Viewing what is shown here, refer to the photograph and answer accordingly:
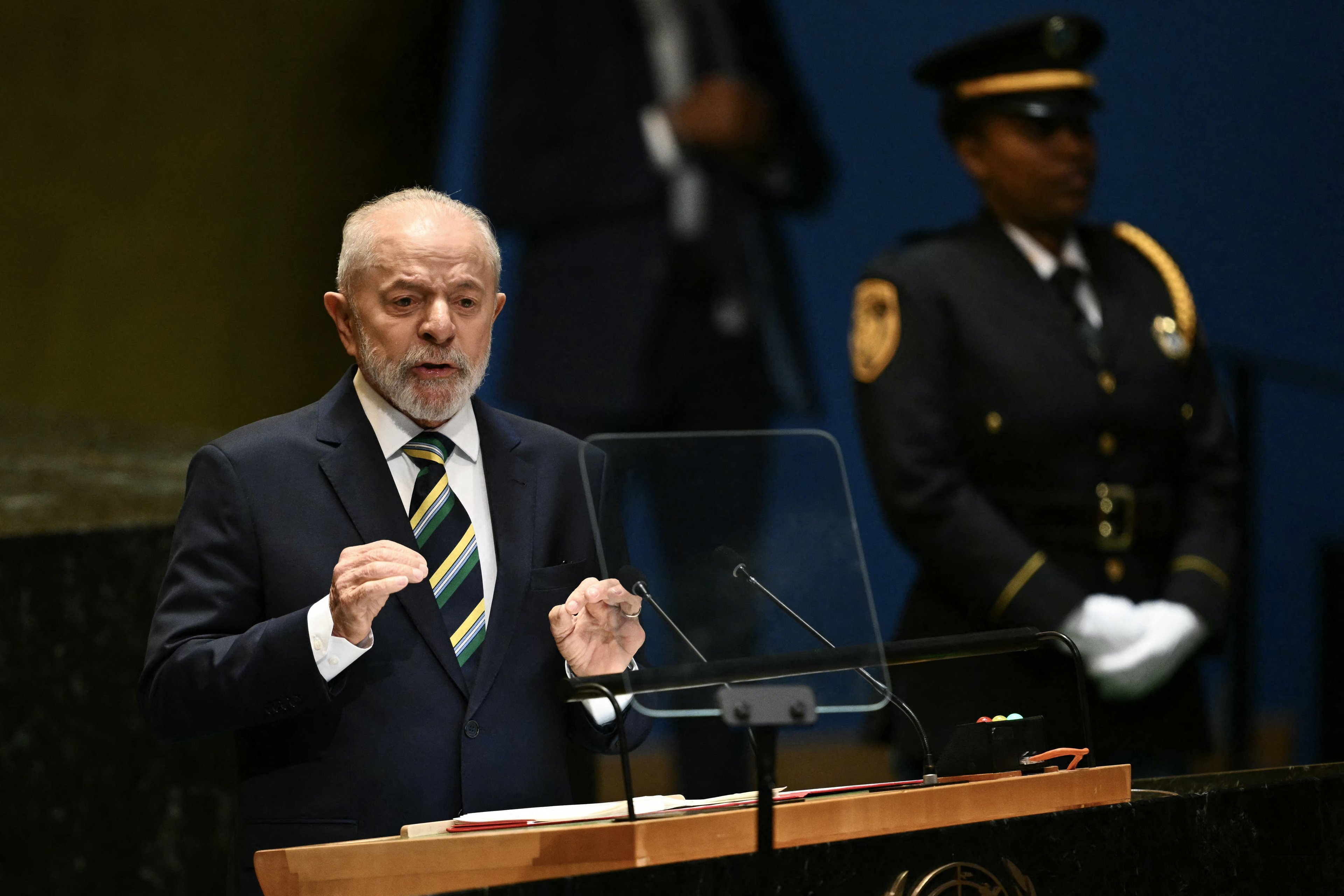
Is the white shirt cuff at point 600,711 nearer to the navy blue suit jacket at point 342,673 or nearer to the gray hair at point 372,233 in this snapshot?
the navy blue suit jacket at point 342,673

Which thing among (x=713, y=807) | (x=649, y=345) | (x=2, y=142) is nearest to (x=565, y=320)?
(x=649, y=345)

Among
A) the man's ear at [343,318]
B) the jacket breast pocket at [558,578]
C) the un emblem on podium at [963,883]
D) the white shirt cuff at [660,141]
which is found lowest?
the un emblem on podium at [963,883]

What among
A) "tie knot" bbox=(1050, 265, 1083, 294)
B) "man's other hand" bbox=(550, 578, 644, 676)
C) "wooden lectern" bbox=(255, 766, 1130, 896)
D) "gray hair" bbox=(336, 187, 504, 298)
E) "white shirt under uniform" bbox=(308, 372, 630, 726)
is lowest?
"wooden lectern" bbox=(255, 766, 1130, 896)

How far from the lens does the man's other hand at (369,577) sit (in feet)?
5.25

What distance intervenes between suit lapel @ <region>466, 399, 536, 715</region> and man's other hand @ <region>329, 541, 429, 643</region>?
0.83 ft

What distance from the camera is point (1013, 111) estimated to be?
10.9 ft

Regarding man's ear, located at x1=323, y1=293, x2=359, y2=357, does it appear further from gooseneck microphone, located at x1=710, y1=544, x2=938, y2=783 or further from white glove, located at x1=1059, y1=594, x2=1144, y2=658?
white glove, located at x1=1059, y1=594, x2=1144, y2=658

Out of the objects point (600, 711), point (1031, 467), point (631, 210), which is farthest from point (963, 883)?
point (631, 210)

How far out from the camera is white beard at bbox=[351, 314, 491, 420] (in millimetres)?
1952

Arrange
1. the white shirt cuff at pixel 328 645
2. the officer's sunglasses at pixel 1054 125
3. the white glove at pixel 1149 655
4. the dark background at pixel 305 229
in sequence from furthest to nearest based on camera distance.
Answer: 1. the officer's sunglasses at pixel 1054 125
2. the white glove at pixel 1149 655
3. the dark background at pixel 305 229
4. the white shirt cuff at pixel 328 645

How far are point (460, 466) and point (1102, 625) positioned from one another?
→ 1717 millimetres

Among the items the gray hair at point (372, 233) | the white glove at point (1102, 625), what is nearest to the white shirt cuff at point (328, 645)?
the gray hair at point (372, 233)

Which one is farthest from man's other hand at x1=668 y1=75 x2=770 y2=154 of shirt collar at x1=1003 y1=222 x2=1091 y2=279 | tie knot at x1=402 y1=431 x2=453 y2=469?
tie knot at x1=402 y1=431 x2=453 y2=469

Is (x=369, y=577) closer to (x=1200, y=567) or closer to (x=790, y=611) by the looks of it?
(x=790, y=611)
